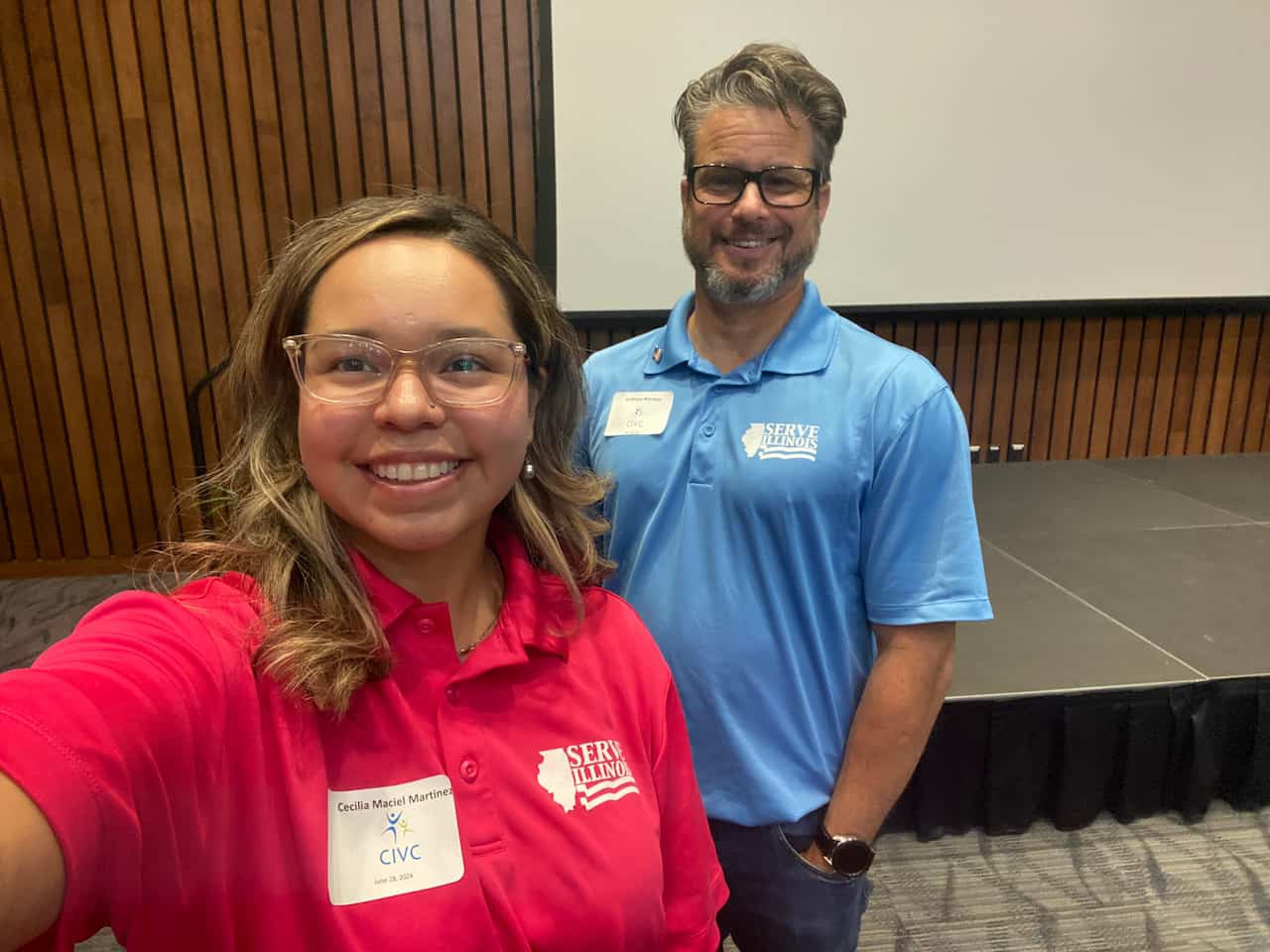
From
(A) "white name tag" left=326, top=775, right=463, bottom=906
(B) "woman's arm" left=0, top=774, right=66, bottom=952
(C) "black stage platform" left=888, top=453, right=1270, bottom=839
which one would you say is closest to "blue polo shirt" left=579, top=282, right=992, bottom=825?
(A) "white name tag" left=326, top=775, right=463, bottom=906

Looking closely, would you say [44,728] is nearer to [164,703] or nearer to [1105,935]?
[164,703]

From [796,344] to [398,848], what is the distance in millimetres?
920

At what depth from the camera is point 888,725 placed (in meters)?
1.27

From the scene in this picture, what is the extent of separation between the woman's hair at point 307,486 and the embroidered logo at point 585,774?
0.15 m

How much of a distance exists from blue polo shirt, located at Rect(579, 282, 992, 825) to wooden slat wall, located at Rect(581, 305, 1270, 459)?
315 cm

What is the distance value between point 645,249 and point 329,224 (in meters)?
3.44

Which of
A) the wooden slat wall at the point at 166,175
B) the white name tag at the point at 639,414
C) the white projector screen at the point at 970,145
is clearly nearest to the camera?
the white name tag at the point at 639,414

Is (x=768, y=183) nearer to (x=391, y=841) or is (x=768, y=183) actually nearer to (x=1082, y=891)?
(x=391, y=841)

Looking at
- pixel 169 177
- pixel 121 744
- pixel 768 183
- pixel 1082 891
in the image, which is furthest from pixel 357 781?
pixel 169 177

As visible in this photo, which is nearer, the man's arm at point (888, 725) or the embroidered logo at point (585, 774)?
the embroidered logo at point (585, 774)

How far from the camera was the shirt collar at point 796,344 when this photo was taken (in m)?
1.29

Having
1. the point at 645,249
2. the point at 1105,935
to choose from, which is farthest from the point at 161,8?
the point at 1105,935

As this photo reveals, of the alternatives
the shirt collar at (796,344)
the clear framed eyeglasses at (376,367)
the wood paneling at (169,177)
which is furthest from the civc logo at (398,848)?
the wood paneling at (169,177)

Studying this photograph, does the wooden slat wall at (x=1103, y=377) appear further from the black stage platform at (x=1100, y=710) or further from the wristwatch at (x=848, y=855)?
the wristwatch at (x=848, y=855)
